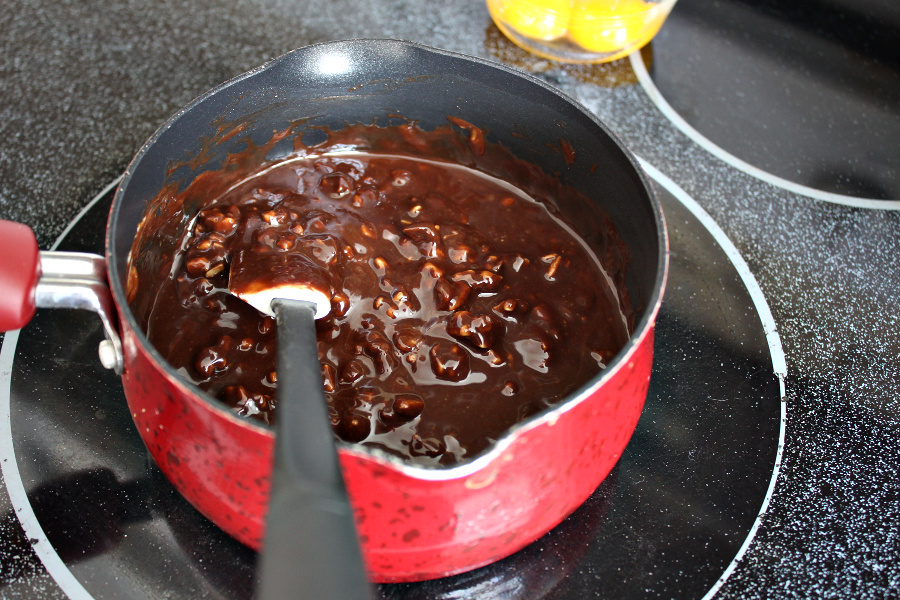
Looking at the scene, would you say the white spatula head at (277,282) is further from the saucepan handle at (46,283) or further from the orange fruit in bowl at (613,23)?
the orange fruit in bowl at (613,23)

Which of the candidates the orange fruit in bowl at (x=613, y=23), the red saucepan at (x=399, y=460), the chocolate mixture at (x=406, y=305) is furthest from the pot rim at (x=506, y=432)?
the orange fruit in bowl at (x=613, y=23)

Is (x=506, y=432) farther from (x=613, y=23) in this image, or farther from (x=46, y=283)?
(x=613, y=23)

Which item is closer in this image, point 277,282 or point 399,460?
point 399,460

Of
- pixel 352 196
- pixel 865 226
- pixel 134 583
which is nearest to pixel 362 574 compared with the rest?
pixel 134 583

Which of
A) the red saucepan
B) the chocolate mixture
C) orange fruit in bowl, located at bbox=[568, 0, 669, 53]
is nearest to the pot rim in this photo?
the red saucepan

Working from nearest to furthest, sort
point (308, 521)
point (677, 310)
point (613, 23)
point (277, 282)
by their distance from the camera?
point (308, 521) → point (277, 282) → point (677, 310) → point (613, 23)

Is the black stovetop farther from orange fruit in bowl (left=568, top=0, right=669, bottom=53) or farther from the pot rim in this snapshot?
the pot rim

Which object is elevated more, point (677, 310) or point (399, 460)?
point (399, 460)

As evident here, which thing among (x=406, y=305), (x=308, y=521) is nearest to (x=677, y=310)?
(x=406, y=305)
